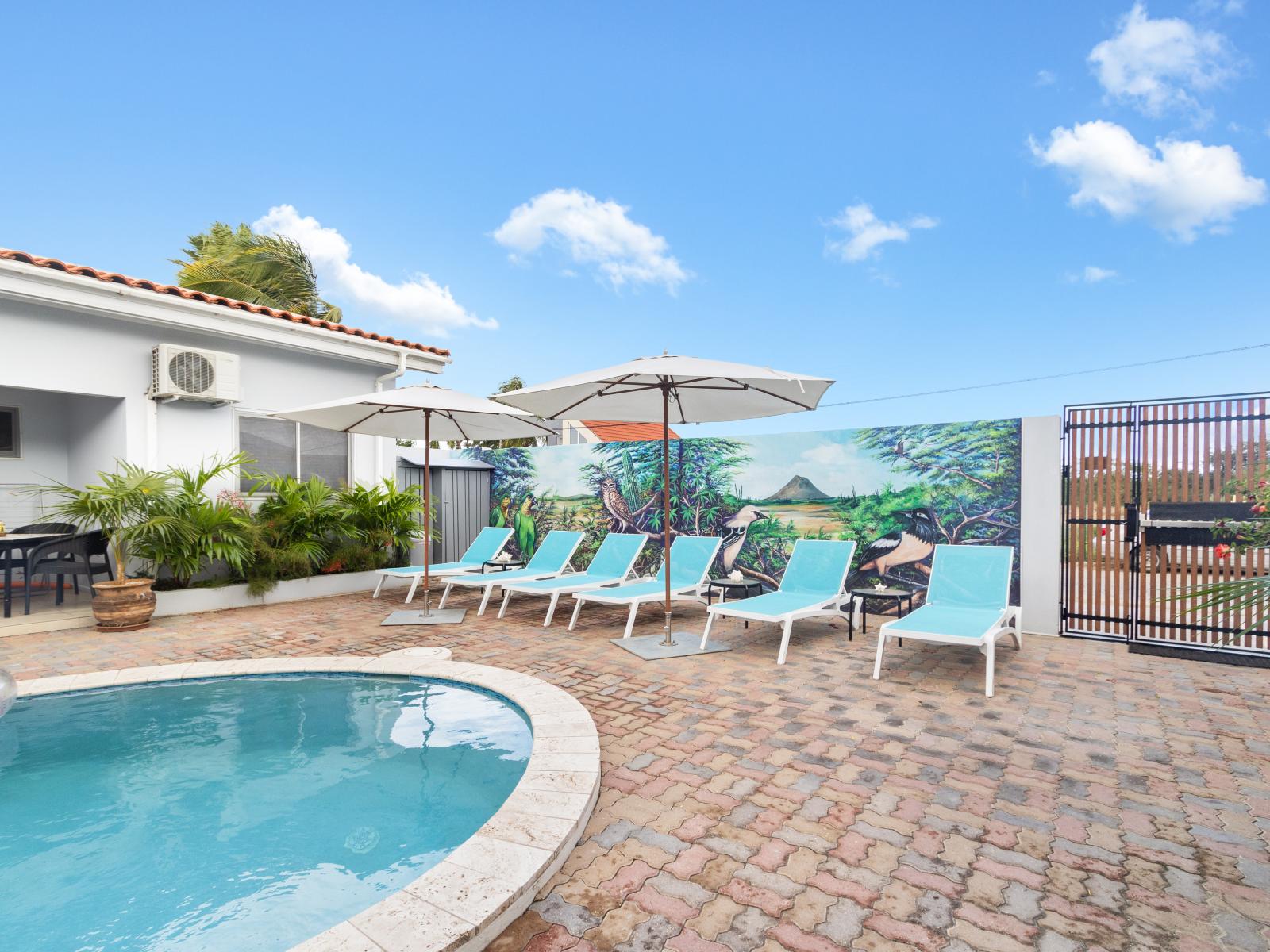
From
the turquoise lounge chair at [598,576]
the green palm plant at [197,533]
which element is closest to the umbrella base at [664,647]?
the turquoise lounge chair at [598,576]

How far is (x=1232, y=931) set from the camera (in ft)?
7.95

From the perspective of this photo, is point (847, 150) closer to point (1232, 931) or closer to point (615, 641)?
point (615, 641)

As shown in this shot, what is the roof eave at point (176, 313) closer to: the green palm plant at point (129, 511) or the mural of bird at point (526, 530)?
the green palm plant at point (129, 511)

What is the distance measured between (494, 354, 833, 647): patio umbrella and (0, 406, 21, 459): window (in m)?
8.02

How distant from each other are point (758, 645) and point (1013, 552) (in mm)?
3408

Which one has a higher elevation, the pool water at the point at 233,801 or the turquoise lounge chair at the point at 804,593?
the turquoise lounge chair at the point at 804,593

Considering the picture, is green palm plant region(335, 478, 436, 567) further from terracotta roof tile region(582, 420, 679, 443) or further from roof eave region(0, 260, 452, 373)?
terracotta roof tile region(582, 420, 679, 443)

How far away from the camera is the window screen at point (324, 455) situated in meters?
10.6

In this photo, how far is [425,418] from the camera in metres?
8.68

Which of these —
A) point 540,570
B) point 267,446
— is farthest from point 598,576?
point 267,446

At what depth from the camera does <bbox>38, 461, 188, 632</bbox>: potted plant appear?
756 centimetres

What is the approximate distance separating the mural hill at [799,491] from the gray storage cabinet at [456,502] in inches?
236

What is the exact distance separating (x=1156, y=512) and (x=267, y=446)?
1175cm

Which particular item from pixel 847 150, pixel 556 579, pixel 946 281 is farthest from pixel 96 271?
pixel 946 281
